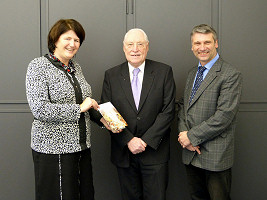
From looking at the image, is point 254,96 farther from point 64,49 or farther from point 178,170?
point 64,49

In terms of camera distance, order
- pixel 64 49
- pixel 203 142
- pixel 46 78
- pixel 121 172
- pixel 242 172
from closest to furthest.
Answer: pixel 46 78 < pixel 64 49 < pixel 203 142 < pixel 121 172 < pixel 242 172

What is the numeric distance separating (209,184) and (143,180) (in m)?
0.53

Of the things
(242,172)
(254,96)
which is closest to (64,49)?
(254,96)

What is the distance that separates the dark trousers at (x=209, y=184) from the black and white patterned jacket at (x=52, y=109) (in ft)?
3.25

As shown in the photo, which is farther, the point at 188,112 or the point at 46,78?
the point at 188,112

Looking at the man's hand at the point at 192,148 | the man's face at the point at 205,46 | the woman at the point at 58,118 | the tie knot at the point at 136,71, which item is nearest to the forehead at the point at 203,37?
the man's face at the point at 205,46

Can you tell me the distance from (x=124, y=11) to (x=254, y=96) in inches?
63.4

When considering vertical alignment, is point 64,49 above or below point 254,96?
above

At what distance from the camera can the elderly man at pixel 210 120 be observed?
6.84 ft

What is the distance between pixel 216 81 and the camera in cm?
214

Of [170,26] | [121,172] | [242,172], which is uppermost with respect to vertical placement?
[170,26]

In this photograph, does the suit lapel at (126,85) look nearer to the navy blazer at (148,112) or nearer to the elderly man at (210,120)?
the navy blazer at (148,112)

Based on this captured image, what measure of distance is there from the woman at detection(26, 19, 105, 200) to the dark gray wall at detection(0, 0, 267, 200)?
0.82 m

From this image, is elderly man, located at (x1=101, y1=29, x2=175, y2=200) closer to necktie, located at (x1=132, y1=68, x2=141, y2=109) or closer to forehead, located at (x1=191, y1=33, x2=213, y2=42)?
necktie, located at (x1=132, y1=68, x2=141, y2=109)
